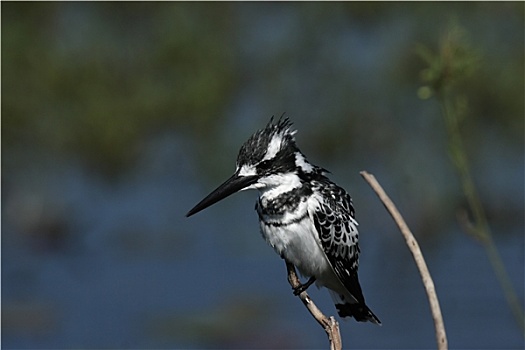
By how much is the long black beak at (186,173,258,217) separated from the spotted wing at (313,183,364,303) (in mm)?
237

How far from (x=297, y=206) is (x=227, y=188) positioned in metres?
0.25

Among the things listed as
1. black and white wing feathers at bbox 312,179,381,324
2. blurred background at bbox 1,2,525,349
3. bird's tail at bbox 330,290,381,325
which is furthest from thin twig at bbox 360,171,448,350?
blurred background at bbox 1,2,525,349

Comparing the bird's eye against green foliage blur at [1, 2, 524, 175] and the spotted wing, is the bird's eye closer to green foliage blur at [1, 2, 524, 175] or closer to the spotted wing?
the spotted wing

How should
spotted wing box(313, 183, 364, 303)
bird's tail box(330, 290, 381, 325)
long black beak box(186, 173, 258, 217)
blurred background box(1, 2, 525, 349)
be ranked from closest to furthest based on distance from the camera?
long black beak box(186, 173, 258, 217), spotted wing box(313, 183, 364, 303), bird's tail box(330, 290, 381, 325), blurred background box(1, 2, 525, 349)

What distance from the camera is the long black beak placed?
2736 mm

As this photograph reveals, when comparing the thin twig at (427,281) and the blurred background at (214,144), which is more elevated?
the blurred background at (214,144)

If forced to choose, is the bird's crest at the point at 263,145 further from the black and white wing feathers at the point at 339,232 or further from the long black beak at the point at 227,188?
the black and white wing feathers at the point at 339,232

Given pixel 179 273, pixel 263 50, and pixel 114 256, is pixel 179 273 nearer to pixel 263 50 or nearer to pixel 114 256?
pixel 114 256

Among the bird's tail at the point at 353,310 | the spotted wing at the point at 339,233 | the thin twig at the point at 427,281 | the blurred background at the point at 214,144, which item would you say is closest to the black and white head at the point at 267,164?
the spotted wing at the point at 339,233

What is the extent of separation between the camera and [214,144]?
7980 millimetres

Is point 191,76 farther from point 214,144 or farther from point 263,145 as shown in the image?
point 263,145

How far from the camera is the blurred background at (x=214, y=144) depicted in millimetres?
7328

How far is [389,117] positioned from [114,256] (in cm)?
201

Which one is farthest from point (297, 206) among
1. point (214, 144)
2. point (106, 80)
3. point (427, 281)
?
point (106, 80)
